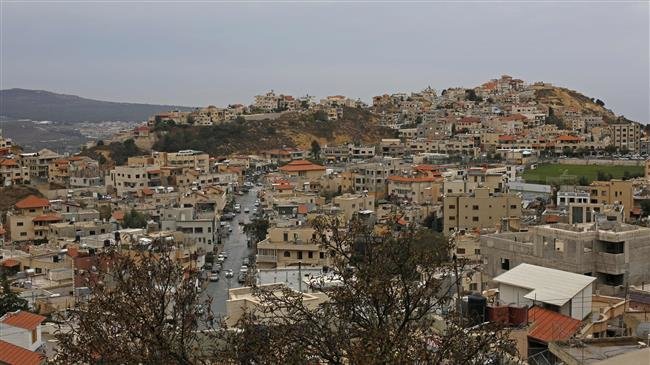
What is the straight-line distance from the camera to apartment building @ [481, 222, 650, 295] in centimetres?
1224

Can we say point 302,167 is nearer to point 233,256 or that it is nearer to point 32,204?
point 32,204

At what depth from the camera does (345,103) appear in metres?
63.1

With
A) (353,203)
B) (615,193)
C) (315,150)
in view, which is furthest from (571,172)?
(353,203)

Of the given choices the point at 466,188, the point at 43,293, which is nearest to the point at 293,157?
the point at 466,188

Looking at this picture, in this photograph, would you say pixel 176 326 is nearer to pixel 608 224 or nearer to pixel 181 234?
pixel 608 224

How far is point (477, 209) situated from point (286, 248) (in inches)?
309

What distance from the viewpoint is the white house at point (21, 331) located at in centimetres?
950

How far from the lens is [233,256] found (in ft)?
73.0

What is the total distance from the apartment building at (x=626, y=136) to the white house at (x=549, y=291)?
42.3 metres

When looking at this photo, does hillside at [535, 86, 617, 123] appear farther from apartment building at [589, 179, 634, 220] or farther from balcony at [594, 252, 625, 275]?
balcony at [594, 252, 625, 275]

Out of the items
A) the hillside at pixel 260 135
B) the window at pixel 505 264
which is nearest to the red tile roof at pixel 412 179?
the window at pixel 505 264

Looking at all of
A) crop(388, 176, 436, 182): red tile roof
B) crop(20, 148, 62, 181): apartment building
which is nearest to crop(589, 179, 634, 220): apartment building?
crop(388, 176, 436, 182): red tile roof

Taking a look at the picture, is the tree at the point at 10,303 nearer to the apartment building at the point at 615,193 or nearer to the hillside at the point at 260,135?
the apartment building at the point at 615,193

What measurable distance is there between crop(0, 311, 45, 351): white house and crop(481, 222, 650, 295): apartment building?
7039mm
